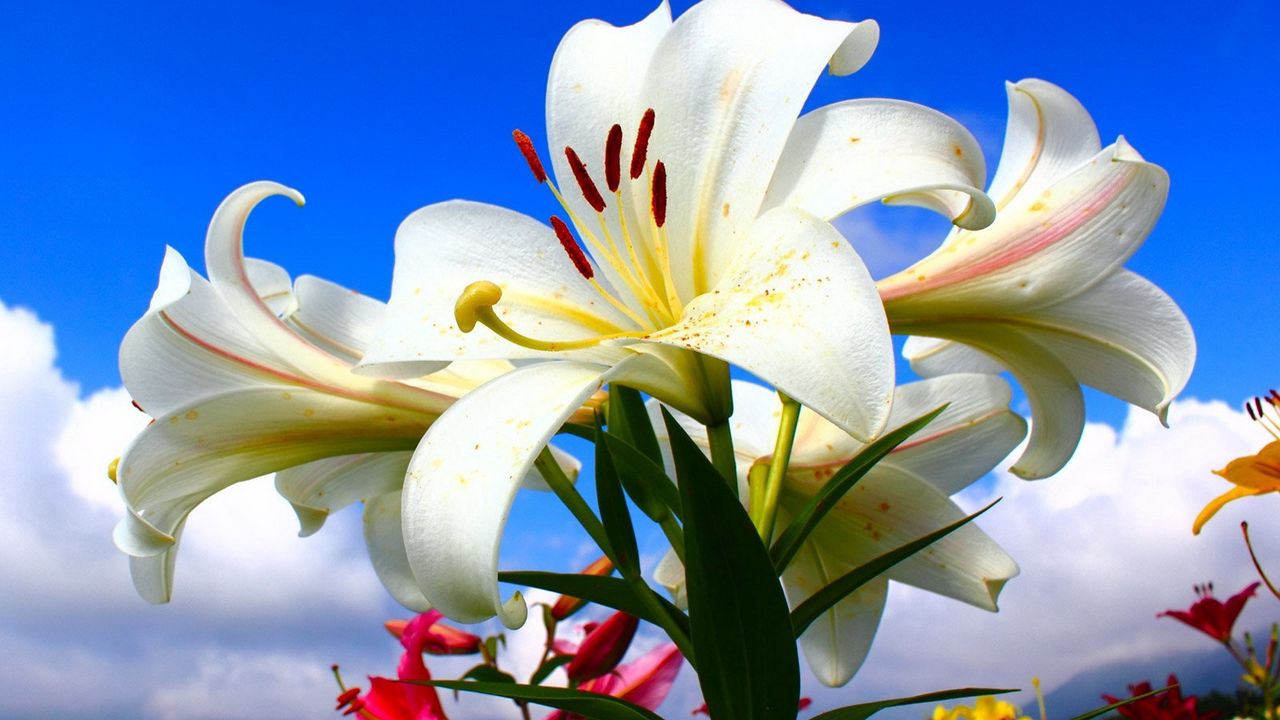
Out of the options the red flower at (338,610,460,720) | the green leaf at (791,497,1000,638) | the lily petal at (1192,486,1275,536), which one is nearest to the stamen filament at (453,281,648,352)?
the green leaf at (791,497,1000,638)

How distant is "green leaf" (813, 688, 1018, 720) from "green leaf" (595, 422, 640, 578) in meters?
0.26

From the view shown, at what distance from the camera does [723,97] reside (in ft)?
4.18

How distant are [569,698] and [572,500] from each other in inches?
9.3

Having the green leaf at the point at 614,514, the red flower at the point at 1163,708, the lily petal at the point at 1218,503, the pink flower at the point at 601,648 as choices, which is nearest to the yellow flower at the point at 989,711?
the red flower at the point at 1163,708

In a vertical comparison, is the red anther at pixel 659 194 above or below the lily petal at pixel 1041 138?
below

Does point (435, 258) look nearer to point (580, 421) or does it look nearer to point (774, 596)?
point (580, 421)

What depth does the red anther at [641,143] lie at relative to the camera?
1.20m

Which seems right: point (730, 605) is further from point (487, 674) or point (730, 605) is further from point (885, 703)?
point (487, 674)

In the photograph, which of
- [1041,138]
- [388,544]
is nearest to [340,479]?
[388,544]

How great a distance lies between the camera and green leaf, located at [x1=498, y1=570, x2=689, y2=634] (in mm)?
1205

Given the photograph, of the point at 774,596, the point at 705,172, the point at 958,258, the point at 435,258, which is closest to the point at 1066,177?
the point at 958,258

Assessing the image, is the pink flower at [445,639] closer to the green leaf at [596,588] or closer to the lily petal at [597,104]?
the green leaf at [596,588]

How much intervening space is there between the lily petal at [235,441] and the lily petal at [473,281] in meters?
0.16

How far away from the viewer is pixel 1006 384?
1599mm
